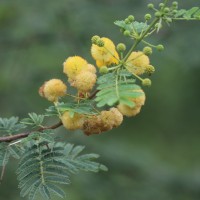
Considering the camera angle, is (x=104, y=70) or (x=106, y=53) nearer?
(x=104, y=70)

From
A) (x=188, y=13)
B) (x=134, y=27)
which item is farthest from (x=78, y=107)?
(x=188, y=13)

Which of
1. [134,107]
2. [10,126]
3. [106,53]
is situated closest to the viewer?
[134,107]

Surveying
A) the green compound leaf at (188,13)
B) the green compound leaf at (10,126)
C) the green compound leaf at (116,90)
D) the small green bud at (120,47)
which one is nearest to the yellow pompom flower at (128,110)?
the green compound leaf at (116,90)

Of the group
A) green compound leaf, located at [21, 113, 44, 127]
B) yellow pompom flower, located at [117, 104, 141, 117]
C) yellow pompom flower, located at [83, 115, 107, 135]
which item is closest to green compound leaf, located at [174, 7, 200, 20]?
yellow pompom flower, located at [117, 104, 141, 117]

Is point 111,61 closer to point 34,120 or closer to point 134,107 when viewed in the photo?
point 134,107

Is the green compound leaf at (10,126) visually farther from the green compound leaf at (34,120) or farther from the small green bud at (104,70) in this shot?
the small green bud at (104,70)

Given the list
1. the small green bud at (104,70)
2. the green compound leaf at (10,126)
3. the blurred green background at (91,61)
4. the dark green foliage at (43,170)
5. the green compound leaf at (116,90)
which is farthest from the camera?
the blurred green background at (91,61)

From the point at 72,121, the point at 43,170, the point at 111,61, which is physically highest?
the point at 111,61

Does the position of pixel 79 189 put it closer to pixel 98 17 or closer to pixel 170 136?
pixel 98 17
